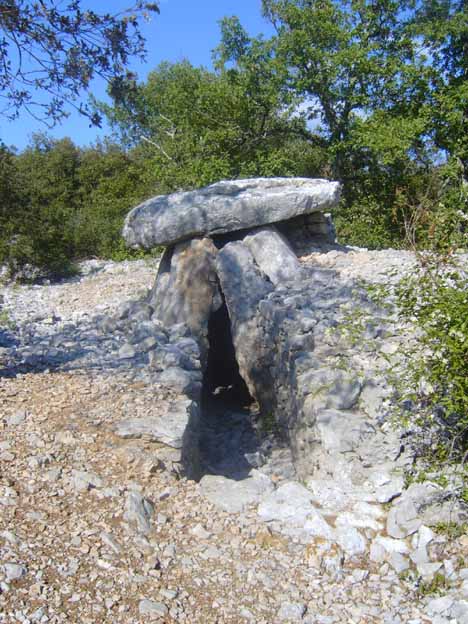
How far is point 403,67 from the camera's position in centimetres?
1241

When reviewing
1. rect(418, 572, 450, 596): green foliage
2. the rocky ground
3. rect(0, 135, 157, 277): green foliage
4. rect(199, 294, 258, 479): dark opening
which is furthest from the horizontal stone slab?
rect(418, 572, 450, 596): green foliage

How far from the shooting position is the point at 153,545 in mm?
3678

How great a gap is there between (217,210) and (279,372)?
7.63 ft

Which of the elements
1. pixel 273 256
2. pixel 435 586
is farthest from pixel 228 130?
pixel 435 586

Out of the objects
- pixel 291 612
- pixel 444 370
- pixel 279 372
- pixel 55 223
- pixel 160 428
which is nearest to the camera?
pixel 291 612

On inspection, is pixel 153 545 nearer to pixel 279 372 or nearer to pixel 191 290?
pixel 279 372

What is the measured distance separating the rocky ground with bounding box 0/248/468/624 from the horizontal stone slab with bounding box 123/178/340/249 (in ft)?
9.48

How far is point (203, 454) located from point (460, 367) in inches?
123

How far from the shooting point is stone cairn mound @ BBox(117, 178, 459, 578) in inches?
160

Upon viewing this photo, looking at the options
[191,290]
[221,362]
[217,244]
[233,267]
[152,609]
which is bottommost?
[152,609]

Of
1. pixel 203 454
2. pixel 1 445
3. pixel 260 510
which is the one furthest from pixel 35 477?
pixel 203 454

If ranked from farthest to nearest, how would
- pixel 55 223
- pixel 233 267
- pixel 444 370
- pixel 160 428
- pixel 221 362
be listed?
pixel 55 223
pixel 221 362
pixel 233 267
pixel 160 428
pixel 444 370

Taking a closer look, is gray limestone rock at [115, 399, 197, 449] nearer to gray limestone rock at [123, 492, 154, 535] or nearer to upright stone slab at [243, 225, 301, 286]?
gray limestone rock at [123, 492, 154, 535]

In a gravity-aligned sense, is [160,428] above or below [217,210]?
below
